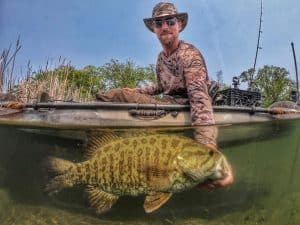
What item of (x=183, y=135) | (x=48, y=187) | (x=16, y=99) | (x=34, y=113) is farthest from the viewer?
(x=16, y=99)

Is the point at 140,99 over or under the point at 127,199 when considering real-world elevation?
over

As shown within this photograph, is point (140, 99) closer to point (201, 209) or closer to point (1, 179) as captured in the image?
point (201, 209)

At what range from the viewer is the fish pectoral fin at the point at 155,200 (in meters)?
2.40

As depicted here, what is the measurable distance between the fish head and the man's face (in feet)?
1.76

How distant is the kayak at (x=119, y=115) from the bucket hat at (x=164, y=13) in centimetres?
34

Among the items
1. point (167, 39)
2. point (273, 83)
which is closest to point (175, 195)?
point (167, 39)

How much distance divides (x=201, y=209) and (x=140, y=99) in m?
0.51

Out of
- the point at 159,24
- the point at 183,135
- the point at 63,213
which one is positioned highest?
the point at 159,24

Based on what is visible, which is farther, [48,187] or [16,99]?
[16,99]

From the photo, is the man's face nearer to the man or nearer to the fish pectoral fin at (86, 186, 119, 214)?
the man

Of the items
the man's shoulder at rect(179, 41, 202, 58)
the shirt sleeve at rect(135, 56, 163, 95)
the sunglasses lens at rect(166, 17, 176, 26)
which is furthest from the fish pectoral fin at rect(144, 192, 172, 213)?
the sunglasses lens at rect(166, 17, 176, 26)

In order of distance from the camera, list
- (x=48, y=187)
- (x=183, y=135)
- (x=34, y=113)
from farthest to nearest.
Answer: (x=34, y=113) → (x=48, y=187) → (x=183, y=135)

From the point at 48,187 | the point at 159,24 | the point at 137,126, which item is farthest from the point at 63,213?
the point at 159,24

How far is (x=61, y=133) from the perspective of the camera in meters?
2.62
